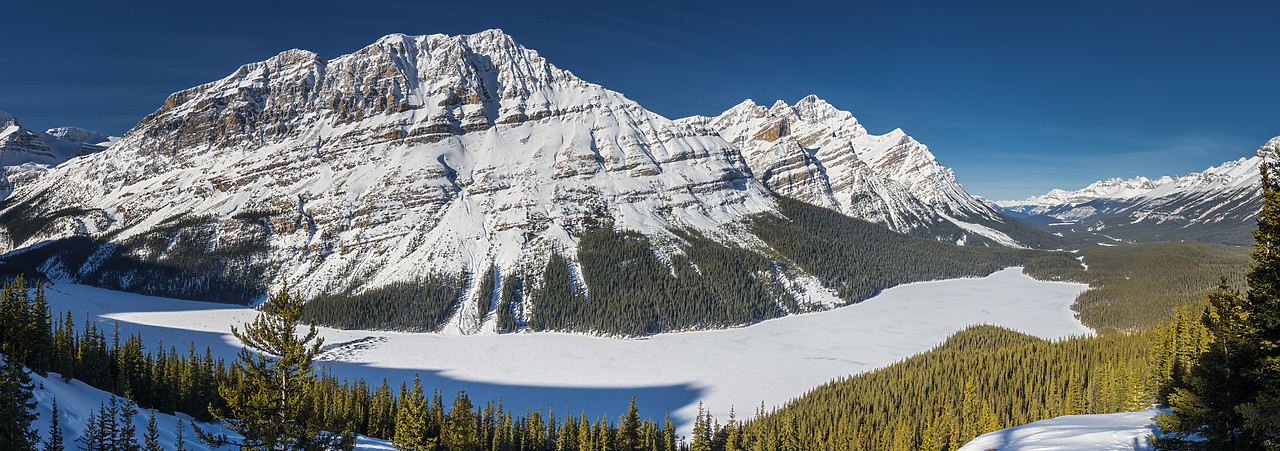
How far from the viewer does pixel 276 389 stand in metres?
19.1

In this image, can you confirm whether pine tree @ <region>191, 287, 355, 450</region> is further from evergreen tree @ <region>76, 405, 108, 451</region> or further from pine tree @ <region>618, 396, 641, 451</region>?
pine tree @ <region>618, 396, 641, 451</region>

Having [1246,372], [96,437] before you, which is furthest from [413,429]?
[1246,372]

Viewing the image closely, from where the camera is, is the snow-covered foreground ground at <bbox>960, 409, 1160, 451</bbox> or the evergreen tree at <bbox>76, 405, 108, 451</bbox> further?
the evergreen tree at <bbox>76, 405, 108, 451</bbox>

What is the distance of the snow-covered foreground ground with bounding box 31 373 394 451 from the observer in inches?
1325

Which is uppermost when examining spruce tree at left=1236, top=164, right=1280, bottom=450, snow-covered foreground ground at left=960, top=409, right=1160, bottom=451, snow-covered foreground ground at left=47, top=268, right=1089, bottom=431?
spruce tree at left=1236, top=164, right=1280, bottom=450

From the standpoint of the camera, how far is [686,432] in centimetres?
8594

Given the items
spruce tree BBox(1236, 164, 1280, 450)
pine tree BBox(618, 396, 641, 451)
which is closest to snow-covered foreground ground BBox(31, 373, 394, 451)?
pine tree BBox(618, 396, 641, 451)

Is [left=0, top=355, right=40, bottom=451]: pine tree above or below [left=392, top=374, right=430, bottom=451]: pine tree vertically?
above

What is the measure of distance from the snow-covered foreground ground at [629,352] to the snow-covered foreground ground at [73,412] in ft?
192

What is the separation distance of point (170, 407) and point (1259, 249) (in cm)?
8071

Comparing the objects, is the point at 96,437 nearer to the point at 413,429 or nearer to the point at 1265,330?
the point at 413,429

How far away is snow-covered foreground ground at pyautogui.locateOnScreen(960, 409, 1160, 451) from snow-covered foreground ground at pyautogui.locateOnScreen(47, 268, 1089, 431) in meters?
64.9

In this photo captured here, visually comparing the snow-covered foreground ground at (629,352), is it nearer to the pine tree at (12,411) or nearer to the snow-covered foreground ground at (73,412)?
the snow-covered foreground ground at (73,412)

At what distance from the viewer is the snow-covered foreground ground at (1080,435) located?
23.4 metres
